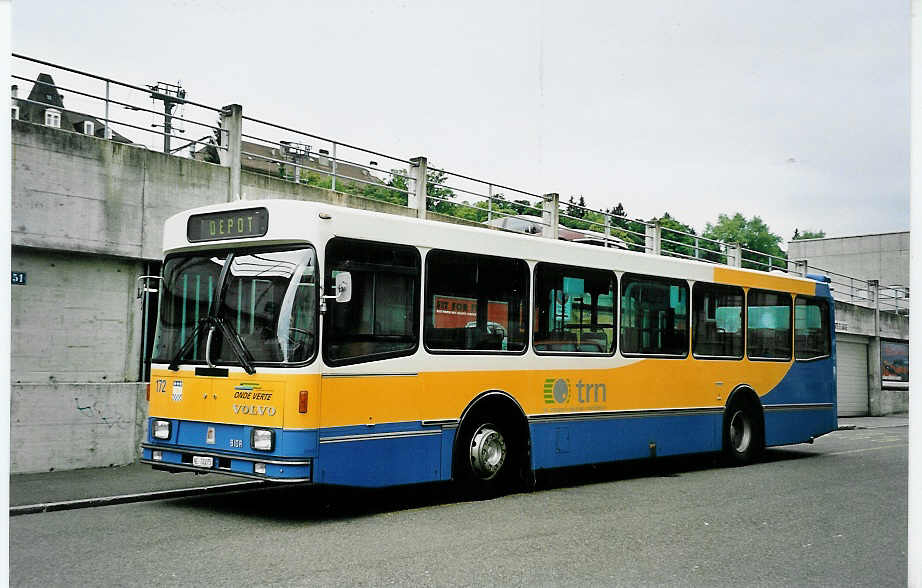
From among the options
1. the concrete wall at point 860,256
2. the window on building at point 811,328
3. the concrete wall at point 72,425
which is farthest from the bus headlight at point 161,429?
the concrete wall at point 860,256

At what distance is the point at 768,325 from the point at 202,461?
32.4ft

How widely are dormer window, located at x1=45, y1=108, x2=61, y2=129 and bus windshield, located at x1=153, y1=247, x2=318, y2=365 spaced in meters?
4.52

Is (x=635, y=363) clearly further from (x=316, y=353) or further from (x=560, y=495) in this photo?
(x=316, y=353)

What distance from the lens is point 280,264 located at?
9344 mm

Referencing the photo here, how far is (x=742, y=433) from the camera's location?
50.1ft

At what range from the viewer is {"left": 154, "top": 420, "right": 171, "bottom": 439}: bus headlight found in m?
9.93

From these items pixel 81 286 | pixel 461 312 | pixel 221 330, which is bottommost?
pixel 221 330

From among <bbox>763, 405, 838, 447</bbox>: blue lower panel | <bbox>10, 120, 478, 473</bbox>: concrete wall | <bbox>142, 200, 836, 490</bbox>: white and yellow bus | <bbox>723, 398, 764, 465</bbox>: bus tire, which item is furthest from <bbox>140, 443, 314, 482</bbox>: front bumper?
<bbox>763, 405, 838, 447</bbox>: blue lower panel

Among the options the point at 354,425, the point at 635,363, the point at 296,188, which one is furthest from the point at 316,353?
the point at 296,188

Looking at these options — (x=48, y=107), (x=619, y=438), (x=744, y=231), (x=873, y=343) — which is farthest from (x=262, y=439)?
(x=744, y=231)

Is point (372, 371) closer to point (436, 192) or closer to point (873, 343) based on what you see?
point (436, 192)

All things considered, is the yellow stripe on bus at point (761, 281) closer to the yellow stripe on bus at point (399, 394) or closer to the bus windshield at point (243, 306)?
the yellow stripe on bus at point (399, 394)

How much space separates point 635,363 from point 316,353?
550cm

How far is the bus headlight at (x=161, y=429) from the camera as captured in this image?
993 cm
